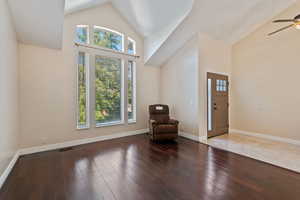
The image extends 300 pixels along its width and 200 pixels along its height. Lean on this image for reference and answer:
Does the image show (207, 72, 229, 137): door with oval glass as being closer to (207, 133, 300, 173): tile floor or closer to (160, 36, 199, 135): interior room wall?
(207, 133, 300, 173): tile floor

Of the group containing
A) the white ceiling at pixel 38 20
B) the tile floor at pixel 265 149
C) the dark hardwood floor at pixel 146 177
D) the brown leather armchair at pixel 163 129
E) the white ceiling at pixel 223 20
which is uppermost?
the white ceiling at pixel 223 20

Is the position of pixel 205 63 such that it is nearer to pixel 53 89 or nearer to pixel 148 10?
pixel 148 10

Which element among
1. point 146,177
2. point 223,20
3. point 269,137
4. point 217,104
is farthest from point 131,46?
point 269,137

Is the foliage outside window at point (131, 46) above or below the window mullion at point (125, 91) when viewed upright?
above

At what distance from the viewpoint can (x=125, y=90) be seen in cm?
444

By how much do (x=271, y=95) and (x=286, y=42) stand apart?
4.77 feet

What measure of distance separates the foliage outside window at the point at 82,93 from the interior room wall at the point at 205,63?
10.5 feet

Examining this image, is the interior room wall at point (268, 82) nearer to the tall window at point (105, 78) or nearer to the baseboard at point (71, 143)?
the tall window at point (105, 78)

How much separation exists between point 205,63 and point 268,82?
6.33 feet

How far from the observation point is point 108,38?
417cm

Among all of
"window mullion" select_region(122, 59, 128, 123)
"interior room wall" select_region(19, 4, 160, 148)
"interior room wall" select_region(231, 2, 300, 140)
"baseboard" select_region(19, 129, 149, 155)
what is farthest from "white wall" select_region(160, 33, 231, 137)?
"interior room wall" select_region(19, 4, 160, 148)

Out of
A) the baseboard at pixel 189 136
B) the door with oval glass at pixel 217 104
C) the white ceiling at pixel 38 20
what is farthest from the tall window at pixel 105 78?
the door with oval glass at pixel 217 104

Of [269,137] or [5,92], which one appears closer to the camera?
[5,92]

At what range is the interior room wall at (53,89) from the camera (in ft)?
9.96
